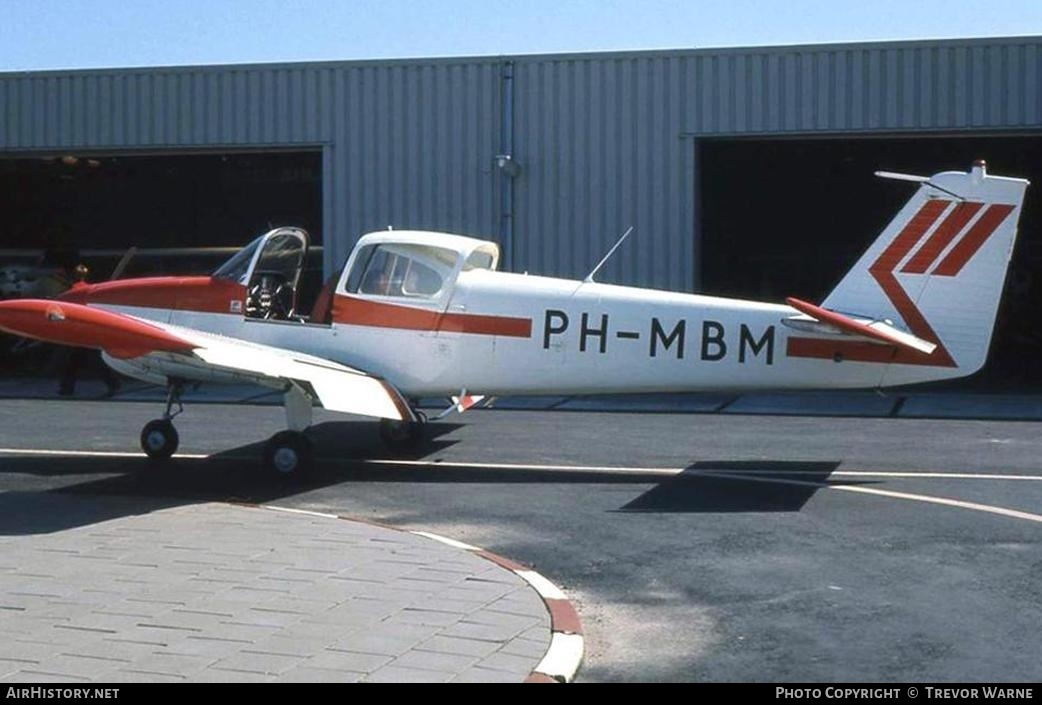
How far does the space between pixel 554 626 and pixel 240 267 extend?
7.77 meters

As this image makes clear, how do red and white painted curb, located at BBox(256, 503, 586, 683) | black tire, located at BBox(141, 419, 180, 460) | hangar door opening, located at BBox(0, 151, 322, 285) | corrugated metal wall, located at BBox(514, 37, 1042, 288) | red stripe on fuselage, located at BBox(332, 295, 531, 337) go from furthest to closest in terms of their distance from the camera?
hangar door opening, located at BBox(0, 151, 322, 285) → corrugated metal wall, located at BBox(514, 37, 1042, 288) → black tire, located at BBox(141, 419, 180, 460) → red stripe on fuselage, located at BBox(332, 295, 531, 337) → red and white painted curb, located at BBox(256, 503, 586, 683)

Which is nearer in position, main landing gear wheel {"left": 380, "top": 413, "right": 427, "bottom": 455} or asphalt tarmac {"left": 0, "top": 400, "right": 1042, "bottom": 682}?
asphalt tarmac {"left": 0, "top": 400, "right": 1042, "bottom": 682}

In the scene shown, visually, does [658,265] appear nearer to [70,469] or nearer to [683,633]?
[70,469]

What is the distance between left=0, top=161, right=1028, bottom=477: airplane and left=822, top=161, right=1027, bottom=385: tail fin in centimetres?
1

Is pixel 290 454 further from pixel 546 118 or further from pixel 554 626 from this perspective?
pixel 546 118

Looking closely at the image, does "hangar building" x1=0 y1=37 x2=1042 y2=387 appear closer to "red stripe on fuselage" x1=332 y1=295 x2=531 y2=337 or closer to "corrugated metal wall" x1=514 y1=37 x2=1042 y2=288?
"corrugated metal wall" x1=514 y1=37 x2=1042 y2=288

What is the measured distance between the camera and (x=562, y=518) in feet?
37.6

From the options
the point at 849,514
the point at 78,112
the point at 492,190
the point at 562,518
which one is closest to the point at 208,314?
the point at 562,518

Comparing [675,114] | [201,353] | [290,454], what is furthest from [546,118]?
[201,353]

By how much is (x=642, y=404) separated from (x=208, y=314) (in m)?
7.62

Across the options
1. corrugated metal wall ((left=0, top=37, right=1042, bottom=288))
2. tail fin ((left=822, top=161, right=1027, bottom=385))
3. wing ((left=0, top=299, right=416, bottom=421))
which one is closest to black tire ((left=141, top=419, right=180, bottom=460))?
wing ((left=0, top=299, right=416, bottom=421))

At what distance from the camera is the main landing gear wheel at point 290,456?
43.9ft

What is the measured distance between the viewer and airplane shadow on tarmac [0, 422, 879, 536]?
38.5 ft

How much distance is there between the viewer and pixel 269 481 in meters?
13.4
